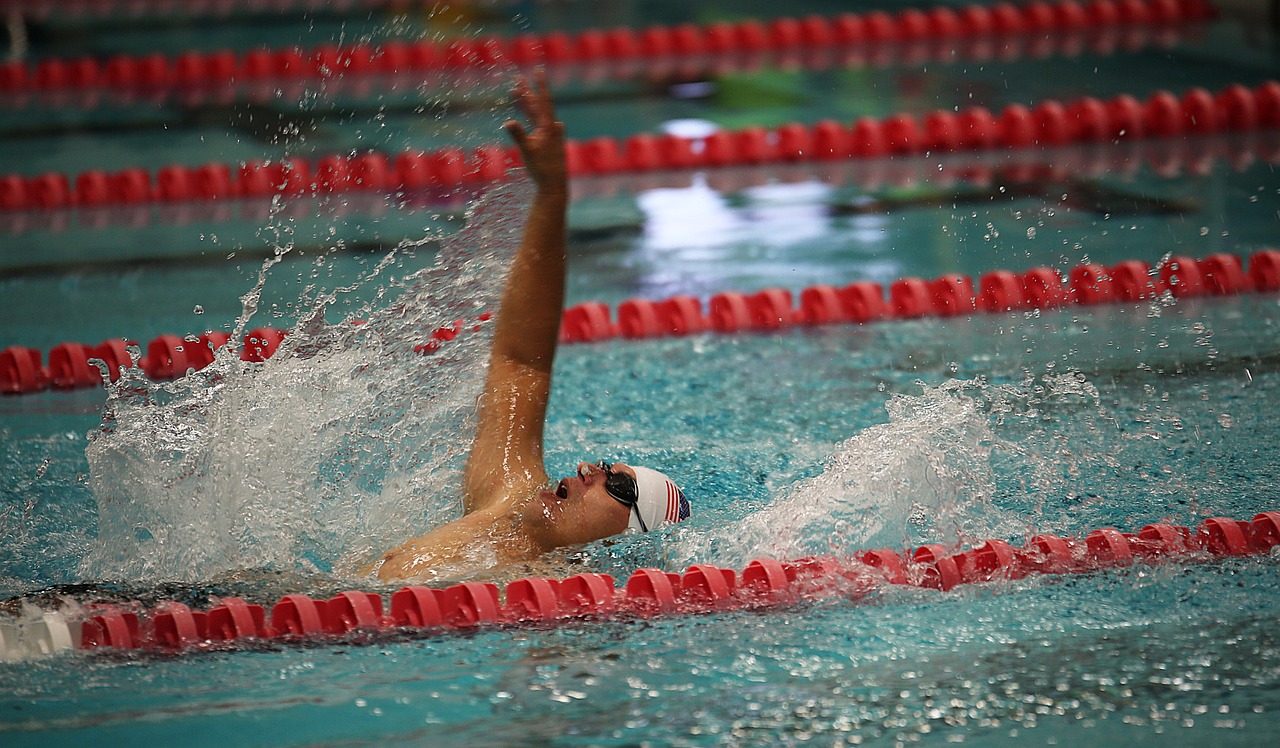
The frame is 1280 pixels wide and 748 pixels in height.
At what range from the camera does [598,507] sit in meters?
3.04

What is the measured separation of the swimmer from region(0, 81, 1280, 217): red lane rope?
336cm

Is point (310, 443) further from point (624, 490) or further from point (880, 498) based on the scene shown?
point (880, 498)

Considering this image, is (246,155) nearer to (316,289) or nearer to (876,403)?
(316,289)

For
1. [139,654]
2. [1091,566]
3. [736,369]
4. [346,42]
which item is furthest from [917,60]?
[139,654]

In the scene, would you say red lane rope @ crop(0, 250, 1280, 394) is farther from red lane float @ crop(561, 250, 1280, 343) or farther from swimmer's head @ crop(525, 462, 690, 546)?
swimmer's head @ crop(525, 462, 690, 546)

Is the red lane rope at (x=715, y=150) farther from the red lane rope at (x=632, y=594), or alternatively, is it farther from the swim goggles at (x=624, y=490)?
the red lane rope at (x=632, y=594)

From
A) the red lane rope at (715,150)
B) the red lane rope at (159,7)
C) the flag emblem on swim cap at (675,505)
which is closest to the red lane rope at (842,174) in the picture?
the red lane rope at (715,150)

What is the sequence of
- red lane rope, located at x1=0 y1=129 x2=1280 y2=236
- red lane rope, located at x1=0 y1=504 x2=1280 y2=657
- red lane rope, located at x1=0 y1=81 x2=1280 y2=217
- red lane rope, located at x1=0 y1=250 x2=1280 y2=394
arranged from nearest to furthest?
red lane rope, located at x1=0 y1=504 x2=1280 y2=657 < red lane rope, located at x1=0 y1=250 x2=1280 y2=394 < red lane rope, located at x1=0 y1=129 x2=1280 y2=236 < red lane rope, located at x1=0 y1=81 x2=1280 y2=217

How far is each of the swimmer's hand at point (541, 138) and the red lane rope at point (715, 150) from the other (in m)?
3.42

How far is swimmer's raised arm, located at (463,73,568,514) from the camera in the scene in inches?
122

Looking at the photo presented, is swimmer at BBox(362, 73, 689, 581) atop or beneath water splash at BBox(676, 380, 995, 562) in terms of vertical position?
atop

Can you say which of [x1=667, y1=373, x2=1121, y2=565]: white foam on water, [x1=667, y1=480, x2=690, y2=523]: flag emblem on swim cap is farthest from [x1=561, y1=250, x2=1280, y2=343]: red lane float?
[x1=667, y1=480, x2=690, y2=523]: flag emblem on swim cap

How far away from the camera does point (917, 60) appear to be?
8.60 m

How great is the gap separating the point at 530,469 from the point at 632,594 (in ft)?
1.36
